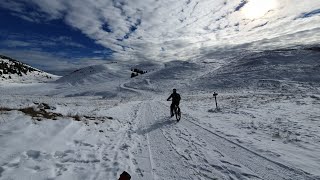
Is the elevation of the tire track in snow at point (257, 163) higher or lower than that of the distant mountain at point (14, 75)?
lower

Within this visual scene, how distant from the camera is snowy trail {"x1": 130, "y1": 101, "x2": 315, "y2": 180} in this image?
6605mm

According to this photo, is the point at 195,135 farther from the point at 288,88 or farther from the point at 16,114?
the point at 288,88

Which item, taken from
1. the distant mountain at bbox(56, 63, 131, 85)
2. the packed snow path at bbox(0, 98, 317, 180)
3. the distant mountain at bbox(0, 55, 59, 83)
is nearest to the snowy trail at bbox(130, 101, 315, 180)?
the packed snow path at bbox(0, 98, 317, 180)

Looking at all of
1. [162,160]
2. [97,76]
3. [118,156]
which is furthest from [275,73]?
[97,76]

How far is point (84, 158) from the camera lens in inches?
325

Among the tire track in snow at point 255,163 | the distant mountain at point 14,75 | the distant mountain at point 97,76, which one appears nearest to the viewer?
the tire track in snow at point 255,163

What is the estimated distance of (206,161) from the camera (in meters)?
7.80

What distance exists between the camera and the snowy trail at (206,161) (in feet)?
21.7

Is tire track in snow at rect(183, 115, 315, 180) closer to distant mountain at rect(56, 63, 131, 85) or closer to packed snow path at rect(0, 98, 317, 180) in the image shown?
packed snow path at rect(0, 98, 317, 180)

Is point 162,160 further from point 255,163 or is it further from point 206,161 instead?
point 255,163

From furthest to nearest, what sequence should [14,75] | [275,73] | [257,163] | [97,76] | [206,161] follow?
[97,76] < [14,75] < [275,73] < [206,161] < [257,163]

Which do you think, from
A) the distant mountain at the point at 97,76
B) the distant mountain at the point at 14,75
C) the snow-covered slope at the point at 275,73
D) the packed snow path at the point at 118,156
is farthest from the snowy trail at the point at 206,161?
the distant mountain at the point at 97,76

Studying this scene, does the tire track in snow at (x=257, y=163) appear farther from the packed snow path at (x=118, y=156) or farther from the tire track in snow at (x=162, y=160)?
the tire track in snow at (x=162, y=160)

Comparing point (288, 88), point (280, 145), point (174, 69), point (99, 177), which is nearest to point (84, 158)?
point (99, 177)
